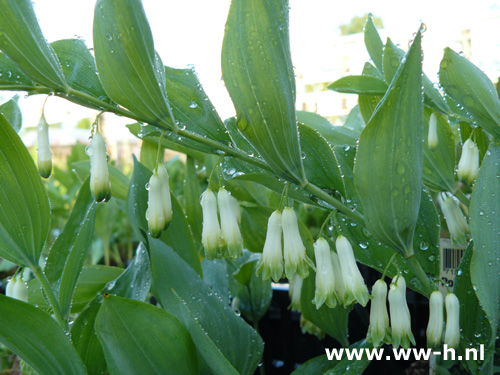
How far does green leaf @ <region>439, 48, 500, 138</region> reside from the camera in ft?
2.01

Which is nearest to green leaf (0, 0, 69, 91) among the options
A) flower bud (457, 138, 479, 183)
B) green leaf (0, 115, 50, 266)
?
green leaf (0, 115, 50, 266)

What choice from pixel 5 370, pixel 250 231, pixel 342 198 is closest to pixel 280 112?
pixel 342 198

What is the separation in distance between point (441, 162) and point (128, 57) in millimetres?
579

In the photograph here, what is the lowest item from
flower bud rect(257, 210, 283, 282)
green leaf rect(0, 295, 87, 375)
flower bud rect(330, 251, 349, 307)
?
green leaf rect(0, 295, 87, 375)

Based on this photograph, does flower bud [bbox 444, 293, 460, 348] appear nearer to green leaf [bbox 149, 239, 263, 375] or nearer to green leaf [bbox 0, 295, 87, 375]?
green leaf [bbox 149, 239, 263, 375]

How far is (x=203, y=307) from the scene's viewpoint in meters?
0.67

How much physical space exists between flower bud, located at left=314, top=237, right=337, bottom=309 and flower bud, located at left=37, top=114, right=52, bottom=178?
365 mm

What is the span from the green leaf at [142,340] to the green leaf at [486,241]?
37cm

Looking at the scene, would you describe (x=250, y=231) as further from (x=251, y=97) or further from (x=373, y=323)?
(x=251, y=97)

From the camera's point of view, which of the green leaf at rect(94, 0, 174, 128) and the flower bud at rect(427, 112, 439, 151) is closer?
the green leaf at rect(94, 0, 174, 128)

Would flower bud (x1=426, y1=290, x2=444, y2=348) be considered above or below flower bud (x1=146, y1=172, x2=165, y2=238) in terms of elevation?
below

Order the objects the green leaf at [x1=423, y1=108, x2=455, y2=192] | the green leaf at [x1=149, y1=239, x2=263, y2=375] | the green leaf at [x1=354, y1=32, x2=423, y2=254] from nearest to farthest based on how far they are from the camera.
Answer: the green leaf at [x1=354, y1=32, x2=423, y2=254], the green leaf at [x1=149, y1=239, x2=263, y2=375], the green leaf at [x1=423, y1=108, x2=455, y2=192]

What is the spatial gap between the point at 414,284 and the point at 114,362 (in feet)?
1.44

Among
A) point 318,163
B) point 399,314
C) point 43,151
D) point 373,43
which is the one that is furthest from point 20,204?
point 373,43
